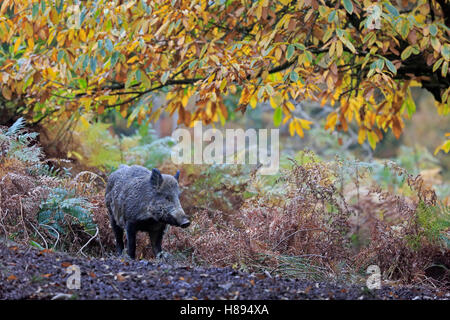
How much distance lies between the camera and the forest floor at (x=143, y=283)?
4.19 metres

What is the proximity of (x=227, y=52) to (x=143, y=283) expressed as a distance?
3.23 metres

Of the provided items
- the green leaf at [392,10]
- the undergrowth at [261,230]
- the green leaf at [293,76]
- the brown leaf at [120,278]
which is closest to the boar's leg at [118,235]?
the undergrowth at [261,230]

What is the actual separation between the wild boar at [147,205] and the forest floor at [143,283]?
719mm

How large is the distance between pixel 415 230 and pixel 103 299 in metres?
3.73

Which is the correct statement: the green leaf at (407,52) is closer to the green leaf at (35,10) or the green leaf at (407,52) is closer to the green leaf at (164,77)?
the green leaf at (164,77)

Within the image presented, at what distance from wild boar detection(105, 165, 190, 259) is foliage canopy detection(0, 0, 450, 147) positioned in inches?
45.6

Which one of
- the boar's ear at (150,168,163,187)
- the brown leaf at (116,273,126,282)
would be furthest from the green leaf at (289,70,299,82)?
the brown leaf at (116,273,126,282)

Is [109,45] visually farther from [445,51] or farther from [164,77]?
[445,51]

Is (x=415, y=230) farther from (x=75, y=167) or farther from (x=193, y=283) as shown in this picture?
(x=75, y=167)

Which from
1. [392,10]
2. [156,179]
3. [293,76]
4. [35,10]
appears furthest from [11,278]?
[392,10]

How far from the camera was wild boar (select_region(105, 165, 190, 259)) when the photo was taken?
5746 millimetres

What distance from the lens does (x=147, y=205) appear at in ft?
19.1
